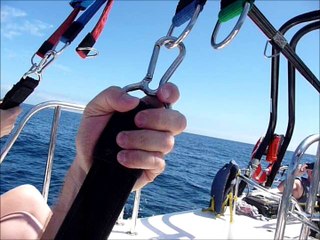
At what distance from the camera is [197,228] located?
270 cm

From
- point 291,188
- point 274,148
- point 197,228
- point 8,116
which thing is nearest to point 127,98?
point 8,116

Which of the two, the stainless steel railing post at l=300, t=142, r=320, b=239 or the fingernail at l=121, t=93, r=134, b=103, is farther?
the stainless steel railing post at l=300, t=142, r=320, b=239

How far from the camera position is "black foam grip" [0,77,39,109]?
2.27 ft

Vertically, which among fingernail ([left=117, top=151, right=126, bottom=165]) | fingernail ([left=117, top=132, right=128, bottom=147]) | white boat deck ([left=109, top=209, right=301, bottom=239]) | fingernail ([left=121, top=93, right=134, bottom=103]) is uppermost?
fingernail ([left=121, top=93, right=134, bottom=103])

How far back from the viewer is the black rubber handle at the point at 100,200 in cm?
46

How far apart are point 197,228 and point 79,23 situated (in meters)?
2.35

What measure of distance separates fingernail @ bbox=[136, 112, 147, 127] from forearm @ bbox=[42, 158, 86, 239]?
0.40 meters

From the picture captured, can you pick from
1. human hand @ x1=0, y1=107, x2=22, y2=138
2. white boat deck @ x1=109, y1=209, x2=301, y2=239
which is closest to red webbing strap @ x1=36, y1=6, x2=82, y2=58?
human hand @ x1=0, y1=107, x2=22, y2=138

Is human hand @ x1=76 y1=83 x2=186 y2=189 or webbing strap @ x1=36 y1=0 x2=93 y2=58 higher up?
webbing strap @ x1=36 y1=0 x2=93 y2=58

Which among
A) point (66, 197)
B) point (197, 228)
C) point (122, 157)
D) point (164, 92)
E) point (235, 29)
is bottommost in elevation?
point (197, 228)

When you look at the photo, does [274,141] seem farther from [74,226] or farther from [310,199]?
[74,226]

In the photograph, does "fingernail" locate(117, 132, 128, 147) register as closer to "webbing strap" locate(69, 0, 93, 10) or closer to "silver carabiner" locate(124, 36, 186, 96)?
"silver carabiner" locate(124, 36, 186, 96)

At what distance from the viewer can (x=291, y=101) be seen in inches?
92.7

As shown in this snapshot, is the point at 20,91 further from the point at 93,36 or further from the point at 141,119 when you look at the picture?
the point at 141,119
